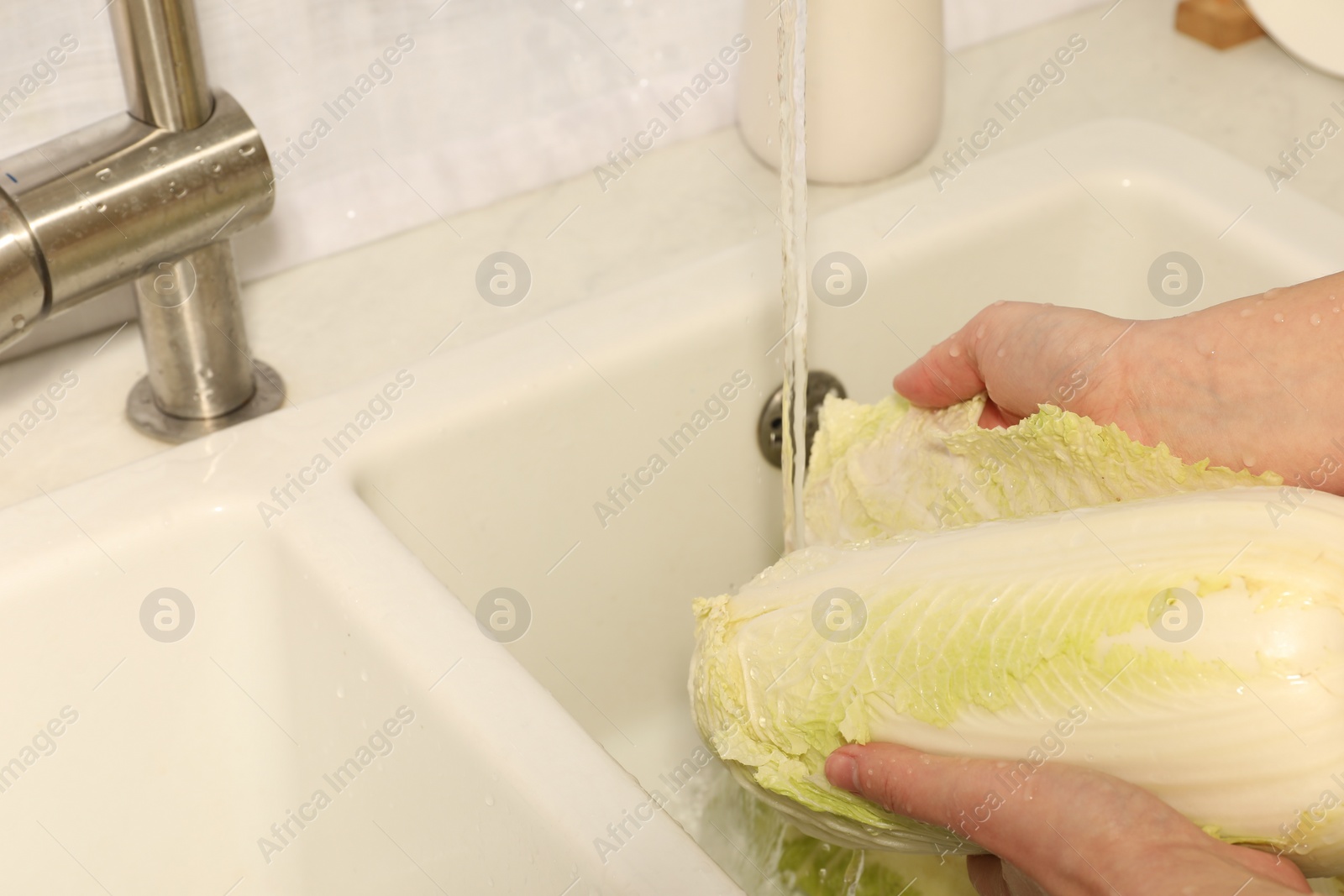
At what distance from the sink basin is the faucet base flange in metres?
0.04

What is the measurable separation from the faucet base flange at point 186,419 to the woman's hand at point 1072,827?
0.40 metres

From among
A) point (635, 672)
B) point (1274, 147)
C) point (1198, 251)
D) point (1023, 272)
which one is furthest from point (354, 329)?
point (1274, 147)

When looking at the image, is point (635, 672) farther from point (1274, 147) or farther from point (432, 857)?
point (1274, 147)

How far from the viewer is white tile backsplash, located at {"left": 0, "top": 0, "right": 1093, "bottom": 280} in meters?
0.76

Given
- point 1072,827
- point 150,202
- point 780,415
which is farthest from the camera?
point 780,415

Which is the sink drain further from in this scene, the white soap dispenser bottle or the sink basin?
the white soap dispenser bottle

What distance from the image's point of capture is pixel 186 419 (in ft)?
2.43

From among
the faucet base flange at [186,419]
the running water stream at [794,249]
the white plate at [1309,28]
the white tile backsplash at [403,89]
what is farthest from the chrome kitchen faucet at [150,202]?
the white plate at [1309,28]

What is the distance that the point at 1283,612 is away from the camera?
481 mm

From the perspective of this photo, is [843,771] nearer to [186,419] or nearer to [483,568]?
[483,568]

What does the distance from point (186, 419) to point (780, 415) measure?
366 mm

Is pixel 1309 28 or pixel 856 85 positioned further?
pixel 1309 28

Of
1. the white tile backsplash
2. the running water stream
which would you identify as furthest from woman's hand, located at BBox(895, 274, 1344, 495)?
the white tile backsplash

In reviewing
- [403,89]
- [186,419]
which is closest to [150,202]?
[186,419]
